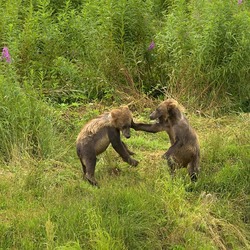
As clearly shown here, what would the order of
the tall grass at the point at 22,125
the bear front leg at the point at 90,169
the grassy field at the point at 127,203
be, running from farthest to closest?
the tall grass at the point at 22,125, the bear front leg at the point at 90,169, the grassy field at the point at 127,203

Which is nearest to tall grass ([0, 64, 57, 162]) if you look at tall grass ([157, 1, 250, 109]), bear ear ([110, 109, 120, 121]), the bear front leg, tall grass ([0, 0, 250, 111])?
the bear front leg

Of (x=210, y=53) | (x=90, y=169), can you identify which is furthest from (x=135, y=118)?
(x=90, y=169)

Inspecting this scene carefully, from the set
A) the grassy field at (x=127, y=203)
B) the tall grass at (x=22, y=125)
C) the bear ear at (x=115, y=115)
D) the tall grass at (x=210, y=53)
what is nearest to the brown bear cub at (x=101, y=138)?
the bear ear at (x=115, y=115)

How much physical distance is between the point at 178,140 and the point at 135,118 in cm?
252

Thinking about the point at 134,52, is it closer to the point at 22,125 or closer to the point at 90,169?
the point at 22,125

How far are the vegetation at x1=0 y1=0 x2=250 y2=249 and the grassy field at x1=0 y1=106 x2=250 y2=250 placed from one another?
16 mm

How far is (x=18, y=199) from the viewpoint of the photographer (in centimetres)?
716

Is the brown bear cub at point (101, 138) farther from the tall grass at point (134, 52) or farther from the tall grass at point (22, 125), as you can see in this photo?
the tall grass at point (134, 52)

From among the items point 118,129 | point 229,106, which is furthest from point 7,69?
point 229,106

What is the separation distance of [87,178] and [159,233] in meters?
1.50

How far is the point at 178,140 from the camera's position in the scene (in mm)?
7930

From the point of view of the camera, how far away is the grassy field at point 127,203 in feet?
21.0

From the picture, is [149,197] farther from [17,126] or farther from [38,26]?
[38,26]

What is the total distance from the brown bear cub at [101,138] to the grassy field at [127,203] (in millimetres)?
239
